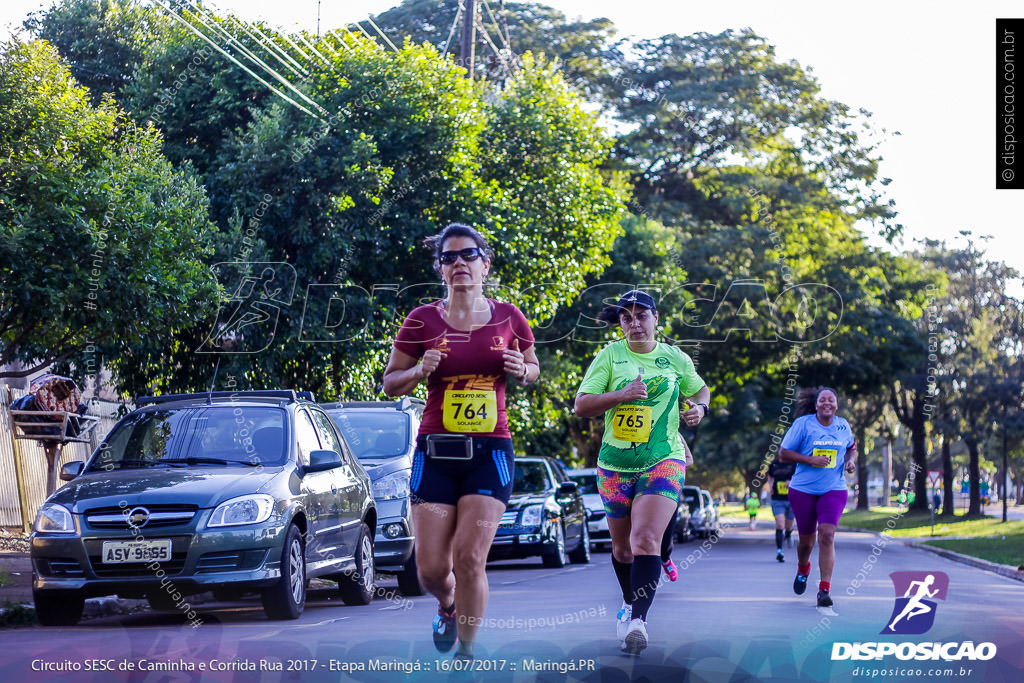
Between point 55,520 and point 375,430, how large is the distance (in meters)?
5.31

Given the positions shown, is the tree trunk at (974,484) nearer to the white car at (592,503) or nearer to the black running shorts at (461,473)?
the white car at (592,503)

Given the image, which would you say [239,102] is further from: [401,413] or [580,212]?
[401,413]

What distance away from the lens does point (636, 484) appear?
26.5ft

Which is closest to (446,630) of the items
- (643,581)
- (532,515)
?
(643,581)

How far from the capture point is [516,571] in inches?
740

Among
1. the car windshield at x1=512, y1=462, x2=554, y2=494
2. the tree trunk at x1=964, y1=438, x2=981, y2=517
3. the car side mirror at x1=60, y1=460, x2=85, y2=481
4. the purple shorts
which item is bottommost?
the tree trunk at x1=964, y1=438, x2=981, y2=517

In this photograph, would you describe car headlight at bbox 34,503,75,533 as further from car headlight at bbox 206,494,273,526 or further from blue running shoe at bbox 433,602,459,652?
blue running shoe at bbox 433,602,459,652

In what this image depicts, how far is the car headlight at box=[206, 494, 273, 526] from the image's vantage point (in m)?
9.68

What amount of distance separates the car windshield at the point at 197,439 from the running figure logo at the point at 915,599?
180 inches

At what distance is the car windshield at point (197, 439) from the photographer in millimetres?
10578

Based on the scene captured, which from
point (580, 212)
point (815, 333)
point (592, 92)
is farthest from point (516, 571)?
point (592, 92)

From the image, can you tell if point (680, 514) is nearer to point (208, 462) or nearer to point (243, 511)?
point (208, 462)

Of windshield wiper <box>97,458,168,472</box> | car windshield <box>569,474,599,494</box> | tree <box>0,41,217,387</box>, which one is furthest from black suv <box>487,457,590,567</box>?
windshield wiper <box>97,458,168,472</box>

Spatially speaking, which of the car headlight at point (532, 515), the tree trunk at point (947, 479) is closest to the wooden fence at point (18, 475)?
the car headlight at point (532, 515)
